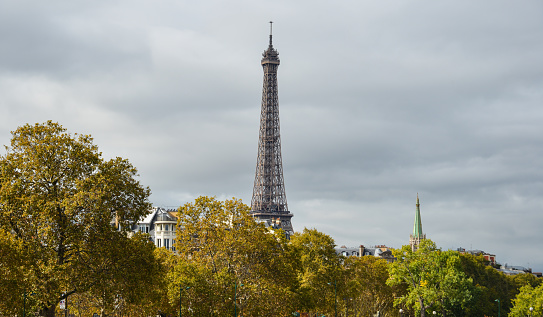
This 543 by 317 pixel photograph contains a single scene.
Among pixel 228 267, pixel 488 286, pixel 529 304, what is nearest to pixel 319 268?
pixel 228 267

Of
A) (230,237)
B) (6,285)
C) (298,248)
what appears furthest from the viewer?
(298,248)

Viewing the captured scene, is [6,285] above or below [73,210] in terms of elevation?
below

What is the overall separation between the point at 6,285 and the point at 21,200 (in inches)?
244

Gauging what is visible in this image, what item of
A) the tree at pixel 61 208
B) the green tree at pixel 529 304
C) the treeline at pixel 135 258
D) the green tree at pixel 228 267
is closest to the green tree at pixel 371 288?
the treeline at pixel 135 258

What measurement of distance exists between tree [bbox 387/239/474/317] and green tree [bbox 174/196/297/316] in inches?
1316

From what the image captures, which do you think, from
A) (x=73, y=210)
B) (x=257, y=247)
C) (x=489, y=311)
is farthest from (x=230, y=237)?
(x=489, y=311)

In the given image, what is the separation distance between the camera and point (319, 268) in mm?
92875

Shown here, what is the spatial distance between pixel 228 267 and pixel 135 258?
21.6m

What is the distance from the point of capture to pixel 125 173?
55.7 m

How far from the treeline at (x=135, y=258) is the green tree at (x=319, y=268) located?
0.17 metres

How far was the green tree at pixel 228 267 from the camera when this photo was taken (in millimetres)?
69875

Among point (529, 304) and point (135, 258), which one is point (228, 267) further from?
point (529, 304)

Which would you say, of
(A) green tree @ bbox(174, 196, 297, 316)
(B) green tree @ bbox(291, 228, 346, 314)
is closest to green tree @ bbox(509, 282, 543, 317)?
(B) green tree @ bbox(291, 228, 346, 314)

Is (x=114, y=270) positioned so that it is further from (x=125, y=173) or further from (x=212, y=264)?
(x=212, y=264)
